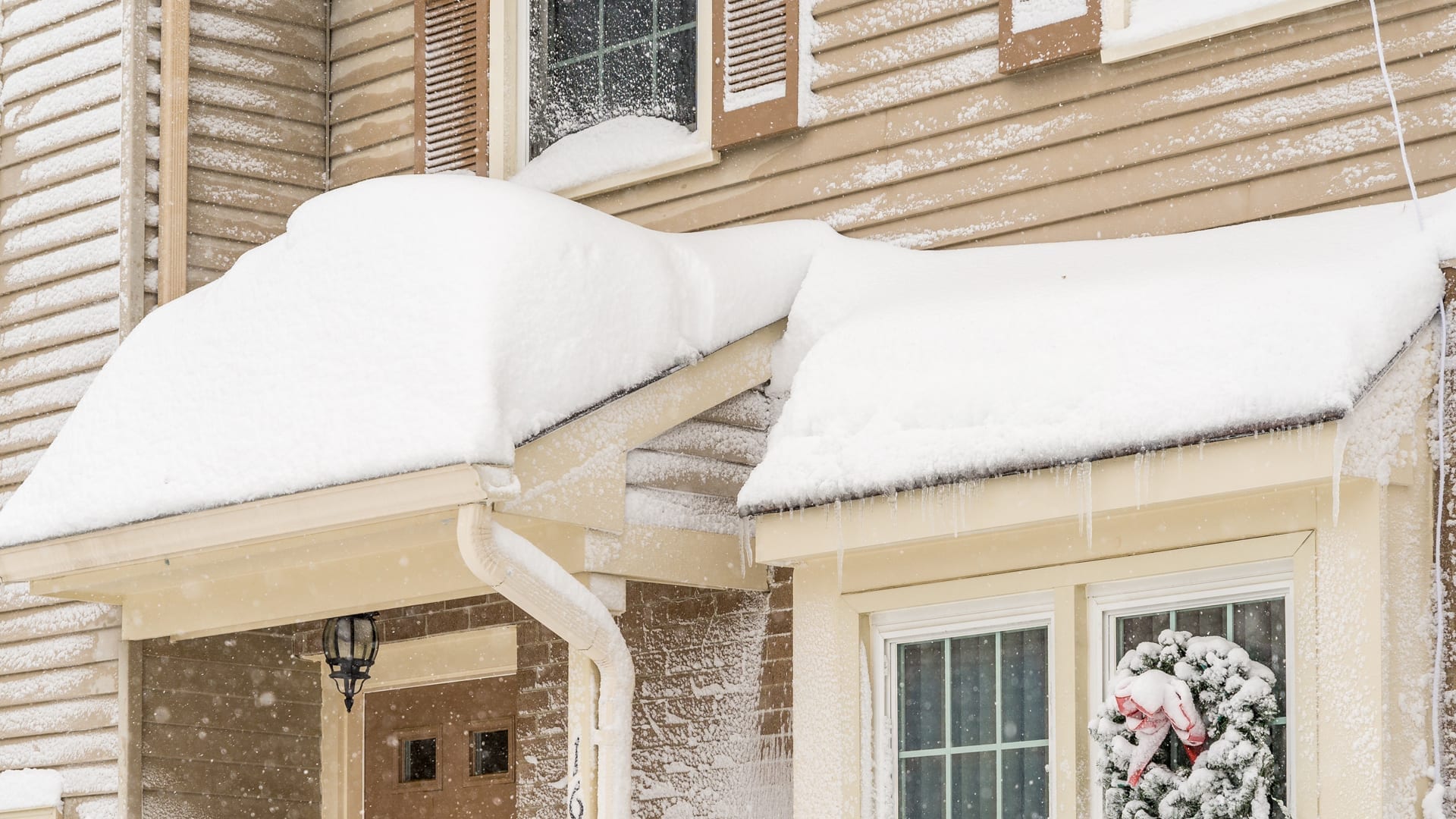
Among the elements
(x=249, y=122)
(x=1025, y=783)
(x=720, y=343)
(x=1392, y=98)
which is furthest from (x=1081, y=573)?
(x=249, y=122)

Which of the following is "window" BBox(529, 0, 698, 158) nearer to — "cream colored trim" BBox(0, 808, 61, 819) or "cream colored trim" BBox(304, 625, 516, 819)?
"cream colored trim" BBox(304, 625, 516, 819)

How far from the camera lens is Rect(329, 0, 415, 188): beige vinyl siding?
920 cm

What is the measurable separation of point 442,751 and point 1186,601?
429 centimetres

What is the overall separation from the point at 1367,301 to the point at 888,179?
8.17ft

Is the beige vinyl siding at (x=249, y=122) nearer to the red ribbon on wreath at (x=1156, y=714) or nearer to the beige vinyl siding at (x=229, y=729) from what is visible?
the beige vinyl siding at (x=229, y=729)

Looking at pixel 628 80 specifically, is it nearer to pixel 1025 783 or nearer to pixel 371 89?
pixel 371 89

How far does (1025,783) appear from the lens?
584cm

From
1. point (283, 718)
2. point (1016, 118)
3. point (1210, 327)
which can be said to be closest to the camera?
point (1210, 327)

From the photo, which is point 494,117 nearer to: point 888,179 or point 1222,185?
point 888,179

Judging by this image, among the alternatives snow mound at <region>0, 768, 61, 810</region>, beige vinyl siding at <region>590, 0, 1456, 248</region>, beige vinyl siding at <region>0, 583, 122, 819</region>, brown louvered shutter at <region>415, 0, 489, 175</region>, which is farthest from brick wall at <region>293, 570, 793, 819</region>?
brown louvered shutter at <region>415, 0, 489, 175</region>

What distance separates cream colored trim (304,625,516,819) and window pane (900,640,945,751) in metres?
3.08

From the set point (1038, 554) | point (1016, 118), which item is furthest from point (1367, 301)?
point (1016, 118)

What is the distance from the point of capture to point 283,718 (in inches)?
351

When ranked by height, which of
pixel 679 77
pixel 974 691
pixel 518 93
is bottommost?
pixel 974 691
